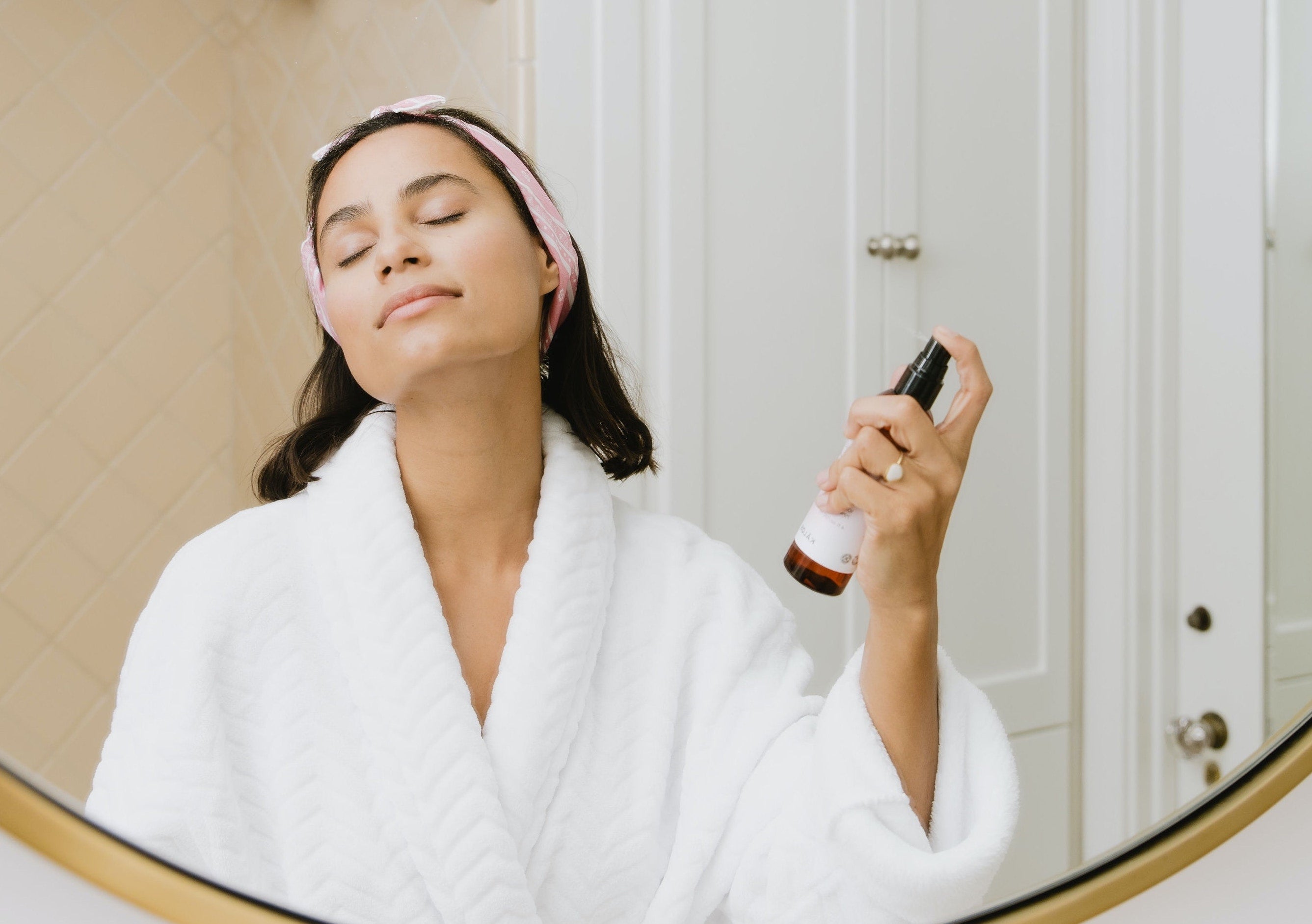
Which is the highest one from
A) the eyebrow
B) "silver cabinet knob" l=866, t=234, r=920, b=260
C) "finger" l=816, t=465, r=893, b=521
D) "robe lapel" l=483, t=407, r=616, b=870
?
the eyebrow

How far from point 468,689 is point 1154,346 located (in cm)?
41

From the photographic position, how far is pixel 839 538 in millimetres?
471

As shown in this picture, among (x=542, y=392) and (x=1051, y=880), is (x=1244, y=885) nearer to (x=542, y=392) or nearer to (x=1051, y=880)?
(x=1051, y=880)

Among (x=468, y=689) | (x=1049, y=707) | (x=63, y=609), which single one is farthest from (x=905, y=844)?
(x=63, y=609)

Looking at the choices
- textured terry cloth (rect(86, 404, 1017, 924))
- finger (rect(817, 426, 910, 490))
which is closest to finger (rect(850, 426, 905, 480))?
finger (rect(817, 426, 910, 490))

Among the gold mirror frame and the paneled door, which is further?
the paneled door

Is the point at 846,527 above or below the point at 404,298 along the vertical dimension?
below

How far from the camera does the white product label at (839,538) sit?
470mm

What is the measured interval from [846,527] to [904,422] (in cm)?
6

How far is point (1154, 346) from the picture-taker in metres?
0.48

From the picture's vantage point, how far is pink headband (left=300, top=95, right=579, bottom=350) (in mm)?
428

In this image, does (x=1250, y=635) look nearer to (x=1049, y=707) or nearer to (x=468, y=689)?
(x=1049, y=707)

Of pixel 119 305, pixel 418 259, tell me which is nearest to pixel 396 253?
pixel 418 259

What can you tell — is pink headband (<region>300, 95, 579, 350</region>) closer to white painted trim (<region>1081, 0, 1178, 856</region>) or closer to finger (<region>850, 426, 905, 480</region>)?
finger (<region>850, 426, 905, 480</region>)
